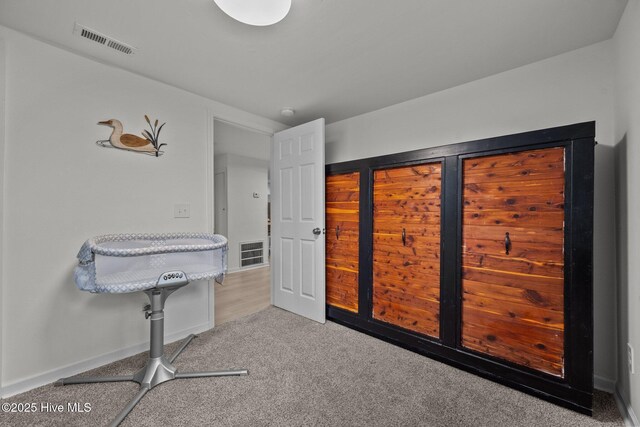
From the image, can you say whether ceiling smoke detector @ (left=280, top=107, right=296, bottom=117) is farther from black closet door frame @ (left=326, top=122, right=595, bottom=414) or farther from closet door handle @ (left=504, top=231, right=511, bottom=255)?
closet door handle @ (left=504, top=231, right=511, bottom=255)

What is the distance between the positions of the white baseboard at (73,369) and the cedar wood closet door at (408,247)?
77.4 inches

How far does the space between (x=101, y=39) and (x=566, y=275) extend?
129 inches

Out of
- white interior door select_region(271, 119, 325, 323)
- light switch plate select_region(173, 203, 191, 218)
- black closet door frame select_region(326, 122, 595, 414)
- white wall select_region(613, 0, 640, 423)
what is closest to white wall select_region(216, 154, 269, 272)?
white interior door select_region(271, 119, 325, 323)

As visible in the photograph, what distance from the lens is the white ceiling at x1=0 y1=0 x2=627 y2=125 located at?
1.49m

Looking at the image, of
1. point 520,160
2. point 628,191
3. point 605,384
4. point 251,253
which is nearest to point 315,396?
point 605,384

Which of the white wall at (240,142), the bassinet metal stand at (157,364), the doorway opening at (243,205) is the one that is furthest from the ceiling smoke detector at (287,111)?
the bassinet metal stand at (157,364)

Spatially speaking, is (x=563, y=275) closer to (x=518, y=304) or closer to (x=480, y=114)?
(x=518, y=304)

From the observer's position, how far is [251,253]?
5656 millimetres

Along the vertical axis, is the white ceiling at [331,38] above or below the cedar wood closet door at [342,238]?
above

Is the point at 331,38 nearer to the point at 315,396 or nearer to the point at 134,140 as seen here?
the point at 134,140

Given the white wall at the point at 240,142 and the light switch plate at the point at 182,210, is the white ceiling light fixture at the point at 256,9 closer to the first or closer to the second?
the light switch plate at the point at 182,210

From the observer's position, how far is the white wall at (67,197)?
1.73 metres

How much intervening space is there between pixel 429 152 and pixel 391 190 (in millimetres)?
450

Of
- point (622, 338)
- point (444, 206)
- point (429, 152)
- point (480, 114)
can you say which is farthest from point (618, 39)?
point (622, 338)
